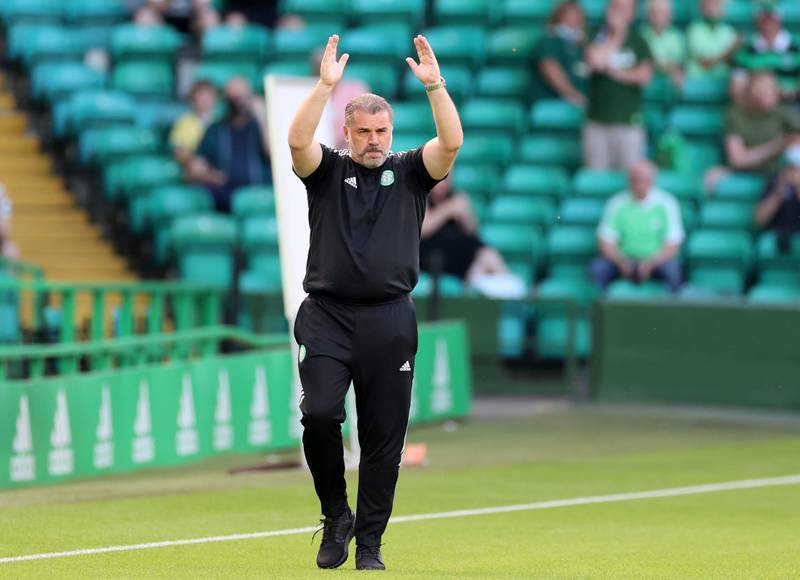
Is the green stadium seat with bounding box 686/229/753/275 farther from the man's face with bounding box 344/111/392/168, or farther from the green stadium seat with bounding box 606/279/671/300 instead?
the man's face with bounding box 344/111/392/168

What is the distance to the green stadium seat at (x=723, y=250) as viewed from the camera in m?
18.8

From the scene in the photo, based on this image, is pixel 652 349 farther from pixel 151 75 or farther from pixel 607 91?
pixel 151 75

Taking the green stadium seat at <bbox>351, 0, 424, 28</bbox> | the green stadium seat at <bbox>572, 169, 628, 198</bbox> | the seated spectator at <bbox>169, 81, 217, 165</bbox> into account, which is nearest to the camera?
the green stadium seat at <bbox>572, 169, 628, 198</bbox>

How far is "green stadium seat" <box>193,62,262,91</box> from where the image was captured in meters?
22.3

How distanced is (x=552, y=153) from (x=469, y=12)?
2.68 m

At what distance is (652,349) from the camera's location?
1809cm

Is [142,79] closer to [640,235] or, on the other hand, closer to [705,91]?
[705,91]

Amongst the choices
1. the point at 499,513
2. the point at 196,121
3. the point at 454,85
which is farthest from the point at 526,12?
the point at 499,513

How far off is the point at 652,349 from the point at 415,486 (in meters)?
5.89

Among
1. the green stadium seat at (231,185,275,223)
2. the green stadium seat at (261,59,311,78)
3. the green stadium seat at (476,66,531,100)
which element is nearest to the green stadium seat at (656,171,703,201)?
the green stadium seat at (476,66,531,100)

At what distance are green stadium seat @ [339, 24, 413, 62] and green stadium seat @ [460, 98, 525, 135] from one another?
4.19 feet

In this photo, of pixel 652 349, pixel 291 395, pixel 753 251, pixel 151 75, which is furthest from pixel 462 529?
pixel 151 75

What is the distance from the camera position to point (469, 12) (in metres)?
22.5

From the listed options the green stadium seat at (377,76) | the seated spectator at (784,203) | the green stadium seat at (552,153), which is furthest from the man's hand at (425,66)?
the green stadium seat at (377,76)
